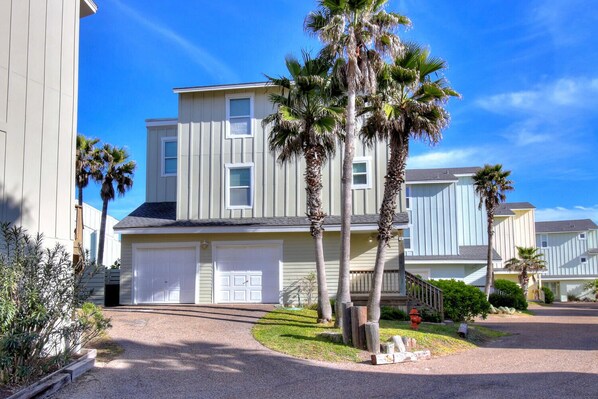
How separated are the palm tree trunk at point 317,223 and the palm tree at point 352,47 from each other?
0.83 meters

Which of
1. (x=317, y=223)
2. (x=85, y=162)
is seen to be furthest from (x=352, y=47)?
(x=85, y=162)

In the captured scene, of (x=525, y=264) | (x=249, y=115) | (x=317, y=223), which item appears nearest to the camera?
(x=317, y=223)

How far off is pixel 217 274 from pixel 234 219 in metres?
2.15

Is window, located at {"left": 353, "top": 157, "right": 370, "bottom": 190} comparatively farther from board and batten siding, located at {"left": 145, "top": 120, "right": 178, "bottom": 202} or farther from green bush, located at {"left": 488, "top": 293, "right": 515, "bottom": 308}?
green bush, located at {"left": 488, "top": 293, "right": 515, "bottom": 308}

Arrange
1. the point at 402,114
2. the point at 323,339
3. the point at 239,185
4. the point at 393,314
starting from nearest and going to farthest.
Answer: the point at 323,339 < the point at 402,114 < the point at 393,314 < the point at 239,185

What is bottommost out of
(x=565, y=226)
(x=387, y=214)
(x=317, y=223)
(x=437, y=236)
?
(x=317, y=223)

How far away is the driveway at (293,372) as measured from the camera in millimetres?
8164

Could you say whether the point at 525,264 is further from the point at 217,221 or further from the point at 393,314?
the point at 217,221

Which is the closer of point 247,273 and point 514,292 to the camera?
point 247,273

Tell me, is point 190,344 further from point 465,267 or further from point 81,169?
point 465,267

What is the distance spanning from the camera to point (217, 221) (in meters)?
19.6

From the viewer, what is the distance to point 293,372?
9562 millimetres

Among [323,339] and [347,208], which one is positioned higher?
[347,208]

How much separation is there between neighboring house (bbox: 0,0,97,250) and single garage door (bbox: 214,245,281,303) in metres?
9.06
